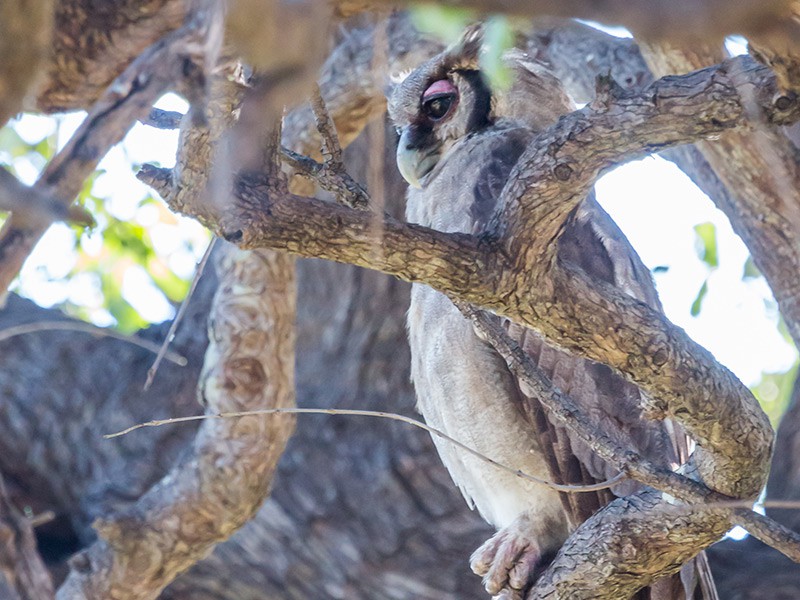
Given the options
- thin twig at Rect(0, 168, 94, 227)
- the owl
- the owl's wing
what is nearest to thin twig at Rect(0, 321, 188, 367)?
the owl

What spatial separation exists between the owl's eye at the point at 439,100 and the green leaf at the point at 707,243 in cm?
177

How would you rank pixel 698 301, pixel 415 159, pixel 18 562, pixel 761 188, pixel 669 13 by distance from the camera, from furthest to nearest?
pixel 698 301, pixel 415 159, pixel 761 188, pixel 18 562, pixel 669 13

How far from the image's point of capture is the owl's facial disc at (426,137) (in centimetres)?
373

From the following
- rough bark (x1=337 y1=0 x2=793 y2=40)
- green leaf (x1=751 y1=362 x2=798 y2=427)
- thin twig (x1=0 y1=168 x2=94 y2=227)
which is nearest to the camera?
rough bark (x1=337 y1=0 x2=793 y2=40)

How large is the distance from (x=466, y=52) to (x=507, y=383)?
4.23 ft

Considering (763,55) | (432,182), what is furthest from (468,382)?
(763,55)

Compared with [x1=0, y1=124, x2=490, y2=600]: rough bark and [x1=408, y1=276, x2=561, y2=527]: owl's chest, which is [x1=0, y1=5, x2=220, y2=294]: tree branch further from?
[x1=0, y1=124, x2=490, y2=600]: rough bark

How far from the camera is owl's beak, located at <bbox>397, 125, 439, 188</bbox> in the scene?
3.72 meters

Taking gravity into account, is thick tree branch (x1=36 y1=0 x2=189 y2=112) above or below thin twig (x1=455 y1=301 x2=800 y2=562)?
above

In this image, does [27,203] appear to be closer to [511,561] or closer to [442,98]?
[511,561]

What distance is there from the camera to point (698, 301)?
4.61 m

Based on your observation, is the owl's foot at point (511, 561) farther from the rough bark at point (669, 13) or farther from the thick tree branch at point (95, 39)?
the thick tree branch at point (95, 39)

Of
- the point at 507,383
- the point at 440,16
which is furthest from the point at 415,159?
the point at 440,16

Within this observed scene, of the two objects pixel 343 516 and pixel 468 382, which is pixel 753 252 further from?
pixel 343 516
